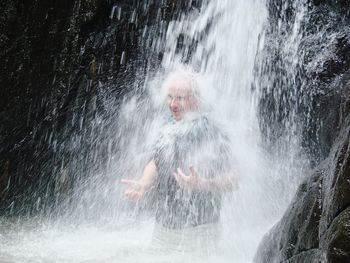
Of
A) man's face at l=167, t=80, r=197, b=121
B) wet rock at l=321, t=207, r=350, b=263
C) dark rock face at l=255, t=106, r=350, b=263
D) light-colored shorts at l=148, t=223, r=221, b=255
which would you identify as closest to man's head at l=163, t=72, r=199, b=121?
man's face at l=167, t=80, r=197, b=121

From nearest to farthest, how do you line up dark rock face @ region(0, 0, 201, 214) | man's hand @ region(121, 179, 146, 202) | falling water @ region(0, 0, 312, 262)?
1. man's hand @ region(121, 179, 146, 202)
2. falling water @ region(0, 0, 312, 262)
3. dark rock face @ region(0, 0, 201, 214)

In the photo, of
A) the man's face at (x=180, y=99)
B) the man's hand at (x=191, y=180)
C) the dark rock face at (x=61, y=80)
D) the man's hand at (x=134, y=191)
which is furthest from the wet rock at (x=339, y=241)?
the dark rock face at (x=61, y=80)

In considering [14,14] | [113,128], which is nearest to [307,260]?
[14,14]

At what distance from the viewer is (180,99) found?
4.48 m

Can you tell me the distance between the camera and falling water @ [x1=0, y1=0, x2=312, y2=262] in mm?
6242

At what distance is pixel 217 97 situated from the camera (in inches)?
318

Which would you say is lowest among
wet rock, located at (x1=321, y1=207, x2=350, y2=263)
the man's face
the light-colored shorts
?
the light-colored shorts

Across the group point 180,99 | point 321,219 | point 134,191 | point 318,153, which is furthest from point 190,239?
point 318,153

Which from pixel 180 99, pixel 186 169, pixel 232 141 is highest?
pixel 180 99

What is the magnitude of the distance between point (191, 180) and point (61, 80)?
458 cm

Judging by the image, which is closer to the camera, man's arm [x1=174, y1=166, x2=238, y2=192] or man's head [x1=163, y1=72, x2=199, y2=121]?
man's arm [x1=174, y1=166, x2=238, y2=192]

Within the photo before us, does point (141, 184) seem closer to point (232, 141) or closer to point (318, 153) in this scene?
point (232, 141)

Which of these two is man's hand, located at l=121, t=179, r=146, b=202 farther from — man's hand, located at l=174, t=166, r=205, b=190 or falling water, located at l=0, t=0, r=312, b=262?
falling water, located at l=0, t=0, r=312, b=262

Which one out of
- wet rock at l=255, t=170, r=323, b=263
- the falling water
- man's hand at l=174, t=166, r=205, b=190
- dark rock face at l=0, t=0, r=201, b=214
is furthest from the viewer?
dark rock face at l=0, t=0, r=201, b=214
